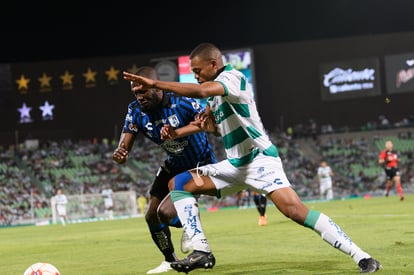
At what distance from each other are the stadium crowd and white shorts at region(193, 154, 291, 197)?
3658cm

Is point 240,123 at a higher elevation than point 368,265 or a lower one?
higher

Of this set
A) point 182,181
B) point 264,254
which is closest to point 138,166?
point 264,254

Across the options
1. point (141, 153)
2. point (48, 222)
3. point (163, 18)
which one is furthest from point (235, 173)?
point (163, 18)

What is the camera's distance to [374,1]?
54688 mm

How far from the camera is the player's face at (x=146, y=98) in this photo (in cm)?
862

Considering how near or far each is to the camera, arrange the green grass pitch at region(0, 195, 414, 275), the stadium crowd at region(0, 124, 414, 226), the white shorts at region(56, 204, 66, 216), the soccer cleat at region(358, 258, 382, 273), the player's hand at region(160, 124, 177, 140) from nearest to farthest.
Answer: the soccer cleat at region(358, 258, 382, 273)
the player's hand at region(160, 124, 177, 140)
the green grass pitch at region(0, 195, 414, 275)
the white shorts at region(56, 204, 66, 216)
the stadium crowd at region(0, 124, 414, 226)

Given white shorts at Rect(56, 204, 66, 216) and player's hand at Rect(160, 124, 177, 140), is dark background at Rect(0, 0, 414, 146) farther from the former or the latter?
player's hand at Rect(160, 124, 177, 140)

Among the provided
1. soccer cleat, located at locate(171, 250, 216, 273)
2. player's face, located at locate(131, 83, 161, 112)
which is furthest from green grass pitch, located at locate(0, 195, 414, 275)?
player's face, located at locate(131, 83, 161, 112)

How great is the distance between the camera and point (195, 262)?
7488 millimetres

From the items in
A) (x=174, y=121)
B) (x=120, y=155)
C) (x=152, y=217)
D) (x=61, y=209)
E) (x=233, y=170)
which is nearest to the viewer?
(x=233, y=170)

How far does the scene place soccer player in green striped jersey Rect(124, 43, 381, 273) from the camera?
7.16m

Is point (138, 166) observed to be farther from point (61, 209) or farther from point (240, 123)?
point (240, 123)

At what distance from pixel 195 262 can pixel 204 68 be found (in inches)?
81.5

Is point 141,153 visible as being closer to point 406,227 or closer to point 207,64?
point 406,227
